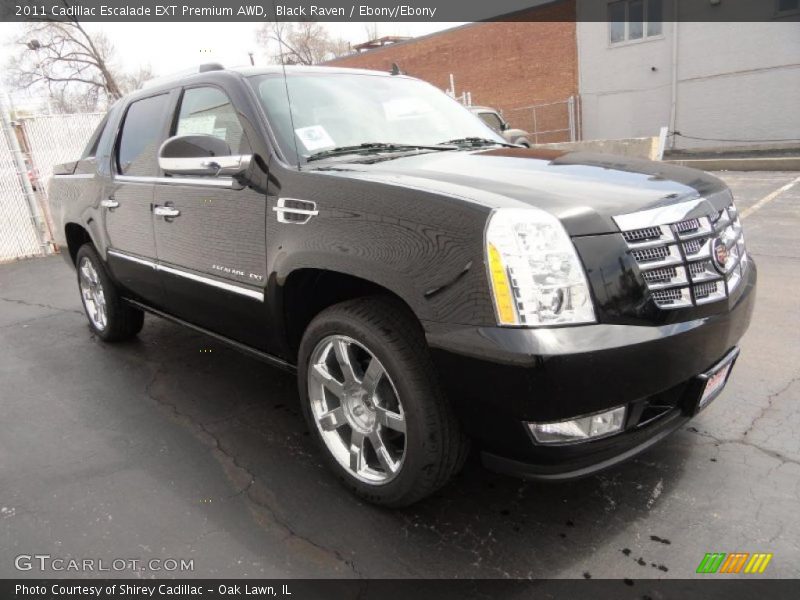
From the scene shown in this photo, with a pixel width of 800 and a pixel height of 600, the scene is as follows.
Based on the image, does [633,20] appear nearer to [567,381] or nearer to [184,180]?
[184,180]

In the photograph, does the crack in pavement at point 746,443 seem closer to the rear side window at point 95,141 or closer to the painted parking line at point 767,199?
the rear side window at point 95,141

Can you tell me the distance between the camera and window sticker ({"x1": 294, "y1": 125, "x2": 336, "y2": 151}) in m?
2.81

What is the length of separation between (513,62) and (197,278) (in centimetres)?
2674


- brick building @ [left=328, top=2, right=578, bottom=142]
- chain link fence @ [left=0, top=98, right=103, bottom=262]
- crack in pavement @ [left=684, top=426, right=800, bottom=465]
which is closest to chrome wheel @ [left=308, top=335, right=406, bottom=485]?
crack in pavement @ [left=684, top=426, right=800, bottom=465]

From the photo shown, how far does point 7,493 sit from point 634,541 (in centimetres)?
284

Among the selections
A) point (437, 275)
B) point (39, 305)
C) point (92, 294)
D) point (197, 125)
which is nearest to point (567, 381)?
point (437, 275)

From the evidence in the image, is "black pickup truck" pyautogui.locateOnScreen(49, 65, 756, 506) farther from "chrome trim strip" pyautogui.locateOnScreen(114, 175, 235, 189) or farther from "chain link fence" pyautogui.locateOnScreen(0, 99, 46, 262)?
"chain link fence" pyautogui.locateOnScreen(0, 99, 46, 262)

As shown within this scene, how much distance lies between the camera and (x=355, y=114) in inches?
123

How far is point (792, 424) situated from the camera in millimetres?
2930

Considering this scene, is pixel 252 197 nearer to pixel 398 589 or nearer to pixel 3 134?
pixel 398 589

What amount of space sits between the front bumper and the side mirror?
139 cm

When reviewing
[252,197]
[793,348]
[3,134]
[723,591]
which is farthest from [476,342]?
[3,134]

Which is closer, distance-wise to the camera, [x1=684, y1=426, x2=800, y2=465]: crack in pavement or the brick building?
[x1=684, y1=426, x2=800, y2=465]: crack in pavement

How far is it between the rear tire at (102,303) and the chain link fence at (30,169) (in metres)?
5.42
